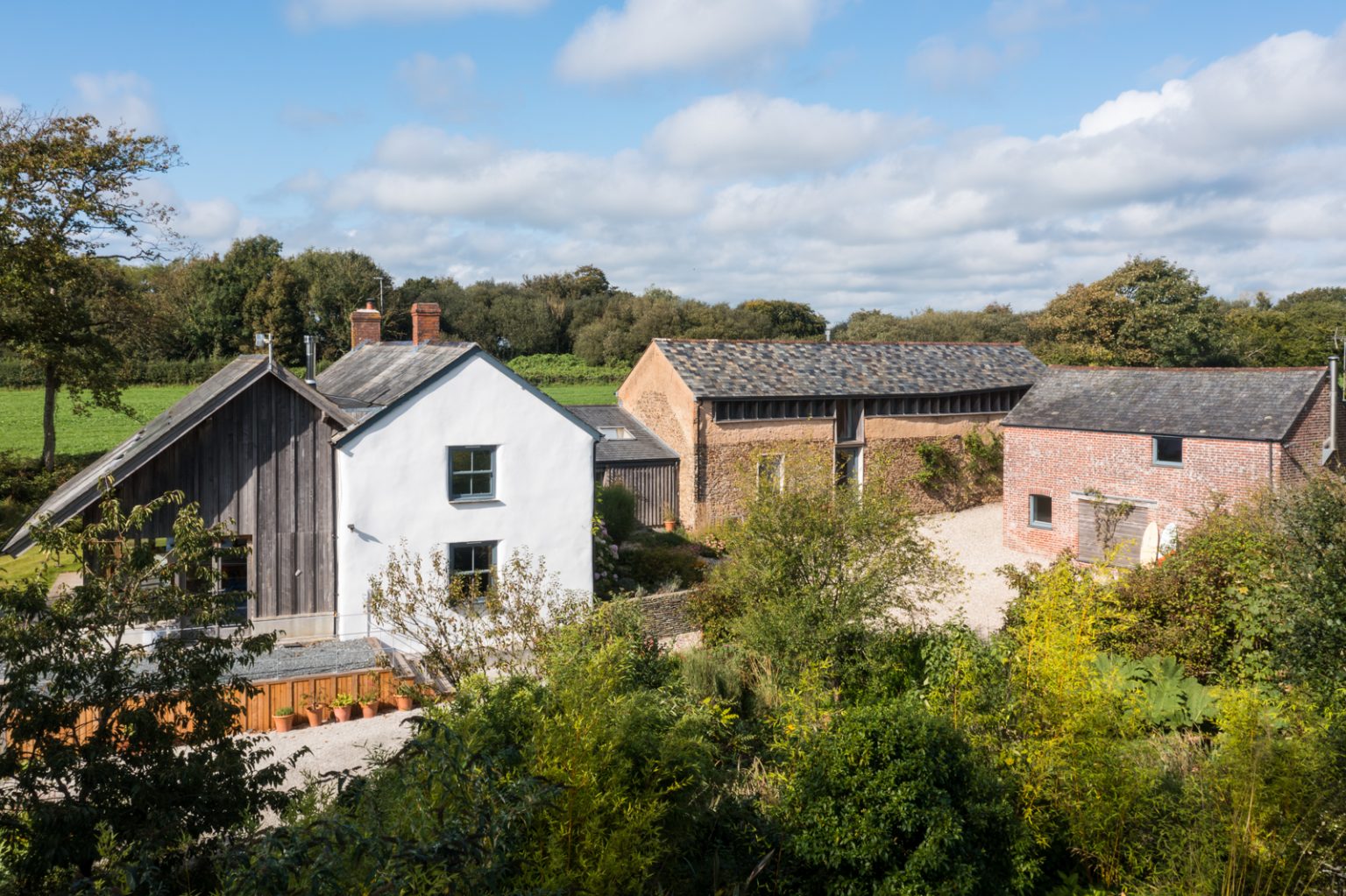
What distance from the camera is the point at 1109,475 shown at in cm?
2806

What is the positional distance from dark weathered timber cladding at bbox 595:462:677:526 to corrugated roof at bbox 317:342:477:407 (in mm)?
7993

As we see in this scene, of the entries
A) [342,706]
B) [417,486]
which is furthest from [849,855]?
[417,486]

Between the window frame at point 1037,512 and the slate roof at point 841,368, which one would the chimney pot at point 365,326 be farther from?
the window frame at point 1037,512

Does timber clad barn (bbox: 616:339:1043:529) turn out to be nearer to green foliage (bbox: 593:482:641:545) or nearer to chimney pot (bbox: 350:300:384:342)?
green foliage (bbox: 593:482:641:545)

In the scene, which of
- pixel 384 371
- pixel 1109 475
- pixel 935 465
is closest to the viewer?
pixel 384 371

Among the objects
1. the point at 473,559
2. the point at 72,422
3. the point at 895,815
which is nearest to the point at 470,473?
the point at 473,559

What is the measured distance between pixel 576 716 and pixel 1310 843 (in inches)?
283

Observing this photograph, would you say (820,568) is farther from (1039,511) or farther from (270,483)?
(1039,511)

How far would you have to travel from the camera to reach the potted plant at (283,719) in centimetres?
1667

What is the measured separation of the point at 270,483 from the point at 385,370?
5404 mm

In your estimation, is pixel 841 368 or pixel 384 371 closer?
pixel 384 371

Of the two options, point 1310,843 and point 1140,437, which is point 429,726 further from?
point 1140,437

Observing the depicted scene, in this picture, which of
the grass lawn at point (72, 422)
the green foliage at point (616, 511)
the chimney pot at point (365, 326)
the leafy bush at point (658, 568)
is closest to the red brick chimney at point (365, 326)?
the chimney pot at point (365, 326)

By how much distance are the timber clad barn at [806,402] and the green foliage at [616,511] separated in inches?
152
